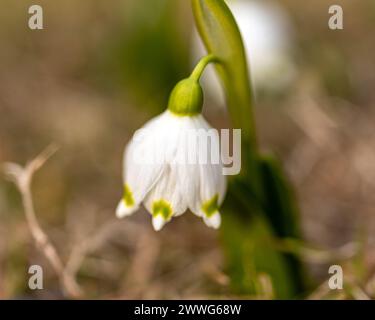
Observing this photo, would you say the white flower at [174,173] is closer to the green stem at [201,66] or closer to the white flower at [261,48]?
the green stem at [201,66]

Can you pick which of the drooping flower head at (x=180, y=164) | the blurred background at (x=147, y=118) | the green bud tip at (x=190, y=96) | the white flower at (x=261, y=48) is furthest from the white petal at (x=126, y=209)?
the white flower at (x=261, y=48)

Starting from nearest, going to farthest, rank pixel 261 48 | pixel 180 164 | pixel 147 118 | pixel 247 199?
pixel 180 164 → pixel 247 199 → pixel 261 48 → pixel 147 118

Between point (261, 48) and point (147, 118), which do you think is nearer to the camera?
point (261, 48)

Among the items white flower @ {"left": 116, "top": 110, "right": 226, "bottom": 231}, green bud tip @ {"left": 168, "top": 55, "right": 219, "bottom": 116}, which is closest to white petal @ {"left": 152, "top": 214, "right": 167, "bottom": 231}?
white flower @ {"left": 116, "top": 110, "right": 226, "bottom": 231}

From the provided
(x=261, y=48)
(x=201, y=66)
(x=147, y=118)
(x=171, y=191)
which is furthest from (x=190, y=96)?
(x=147, y=118)

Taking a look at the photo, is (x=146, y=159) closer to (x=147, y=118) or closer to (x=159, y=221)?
(x=159, y=221)
